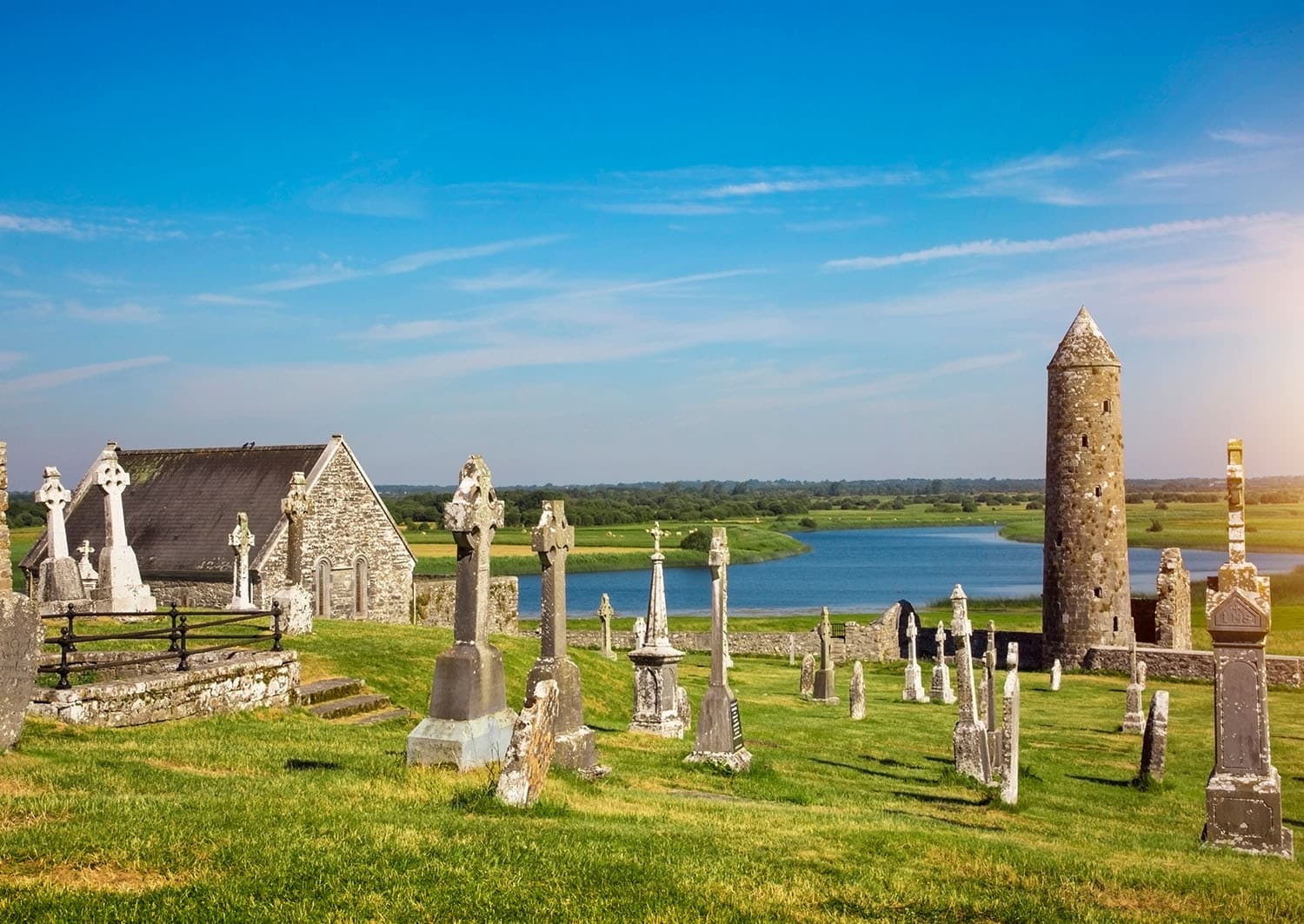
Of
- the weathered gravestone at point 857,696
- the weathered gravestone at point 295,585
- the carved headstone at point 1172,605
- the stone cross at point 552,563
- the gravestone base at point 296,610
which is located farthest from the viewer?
the carved headstone at point 1172,605

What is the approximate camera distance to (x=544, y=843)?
7.72 metres

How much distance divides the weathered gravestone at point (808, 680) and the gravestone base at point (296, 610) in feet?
40.2

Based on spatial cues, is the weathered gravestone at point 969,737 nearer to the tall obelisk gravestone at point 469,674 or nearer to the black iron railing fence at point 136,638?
the tall obelisk gravestone at point 469,674

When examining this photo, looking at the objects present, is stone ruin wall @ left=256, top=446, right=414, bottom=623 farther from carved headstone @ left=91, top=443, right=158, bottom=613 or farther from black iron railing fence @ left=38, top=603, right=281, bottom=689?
black iron railing fence @ left=38, top=603, right=281, bottom=689

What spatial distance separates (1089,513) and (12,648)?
117ft

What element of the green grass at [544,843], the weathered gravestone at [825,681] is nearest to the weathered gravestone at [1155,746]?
the green grass at [544,843]

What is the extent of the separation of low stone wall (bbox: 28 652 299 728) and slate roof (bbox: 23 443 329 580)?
18.3 m

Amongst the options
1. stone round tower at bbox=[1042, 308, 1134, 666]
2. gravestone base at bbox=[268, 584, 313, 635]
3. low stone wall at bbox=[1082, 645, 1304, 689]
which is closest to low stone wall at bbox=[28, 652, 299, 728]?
gravestone base at bbox=[268, 584, 313, 635]

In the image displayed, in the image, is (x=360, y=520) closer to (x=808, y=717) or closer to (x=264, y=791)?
(x=808, y=717)

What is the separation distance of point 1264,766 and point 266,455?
1288 inches

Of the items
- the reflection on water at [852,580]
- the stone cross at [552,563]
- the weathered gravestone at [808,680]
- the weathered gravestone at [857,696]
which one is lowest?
the reflection on water at [852,580]

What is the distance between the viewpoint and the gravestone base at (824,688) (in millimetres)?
27375

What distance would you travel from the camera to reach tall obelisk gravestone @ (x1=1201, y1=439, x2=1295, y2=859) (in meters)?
10.6

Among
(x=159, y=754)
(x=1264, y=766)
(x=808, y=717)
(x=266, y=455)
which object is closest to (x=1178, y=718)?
(x=808, y=717)
